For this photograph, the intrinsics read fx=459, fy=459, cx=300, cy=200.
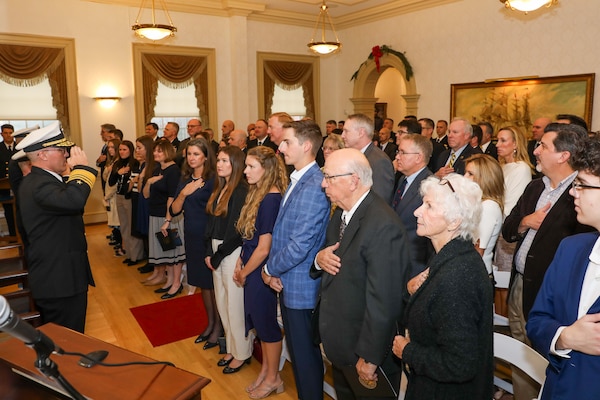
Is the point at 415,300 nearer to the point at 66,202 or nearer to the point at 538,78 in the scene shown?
the point at 66,202

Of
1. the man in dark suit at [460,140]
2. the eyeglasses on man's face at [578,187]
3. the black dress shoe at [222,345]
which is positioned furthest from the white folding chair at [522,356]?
the man in dark suit at [460,140]

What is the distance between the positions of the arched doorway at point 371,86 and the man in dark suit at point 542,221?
788cm

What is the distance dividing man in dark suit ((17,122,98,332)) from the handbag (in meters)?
1.78

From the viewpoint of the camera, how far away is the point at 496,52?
888cm

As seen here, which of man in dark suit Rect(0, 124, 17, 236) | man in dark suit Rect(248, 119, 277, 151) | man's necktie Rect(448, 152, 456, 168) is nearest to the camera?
man's necktie Rect(448, 152, 456, 168)

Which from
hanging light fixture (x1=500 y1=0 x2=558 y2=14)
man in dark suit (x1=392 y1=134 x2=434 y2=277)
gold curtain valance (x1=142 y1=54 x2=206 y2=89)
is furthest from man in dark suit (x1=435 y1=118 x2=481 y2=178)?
gold curtain valance (x1=142 y1=54 x2=206 y2=89)

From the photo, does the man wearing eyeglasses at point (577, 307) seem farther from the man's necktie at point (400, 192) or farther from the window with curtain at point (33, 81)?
the window with curtain at point (33, 81)

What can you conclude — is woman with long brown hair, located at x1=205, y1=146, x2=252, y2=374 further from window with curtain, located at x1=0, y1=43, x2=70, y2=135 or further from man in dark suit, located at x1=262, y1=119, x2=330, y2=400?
window with curtain, located at x1=0, y1=43, x2=70, y2=135

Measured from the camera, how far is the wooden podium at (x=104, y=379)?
5.04 ft

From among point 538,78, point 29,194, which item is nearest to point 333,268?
point 29,194

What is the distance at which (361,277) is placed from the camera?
2.25 metres

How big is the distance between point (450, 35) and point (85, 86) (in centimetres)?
755

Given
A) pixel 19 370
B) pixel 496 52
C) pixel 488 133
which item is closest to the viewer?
pixel 19 370

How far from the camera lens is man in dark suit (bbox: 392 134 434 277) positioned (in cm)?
318
